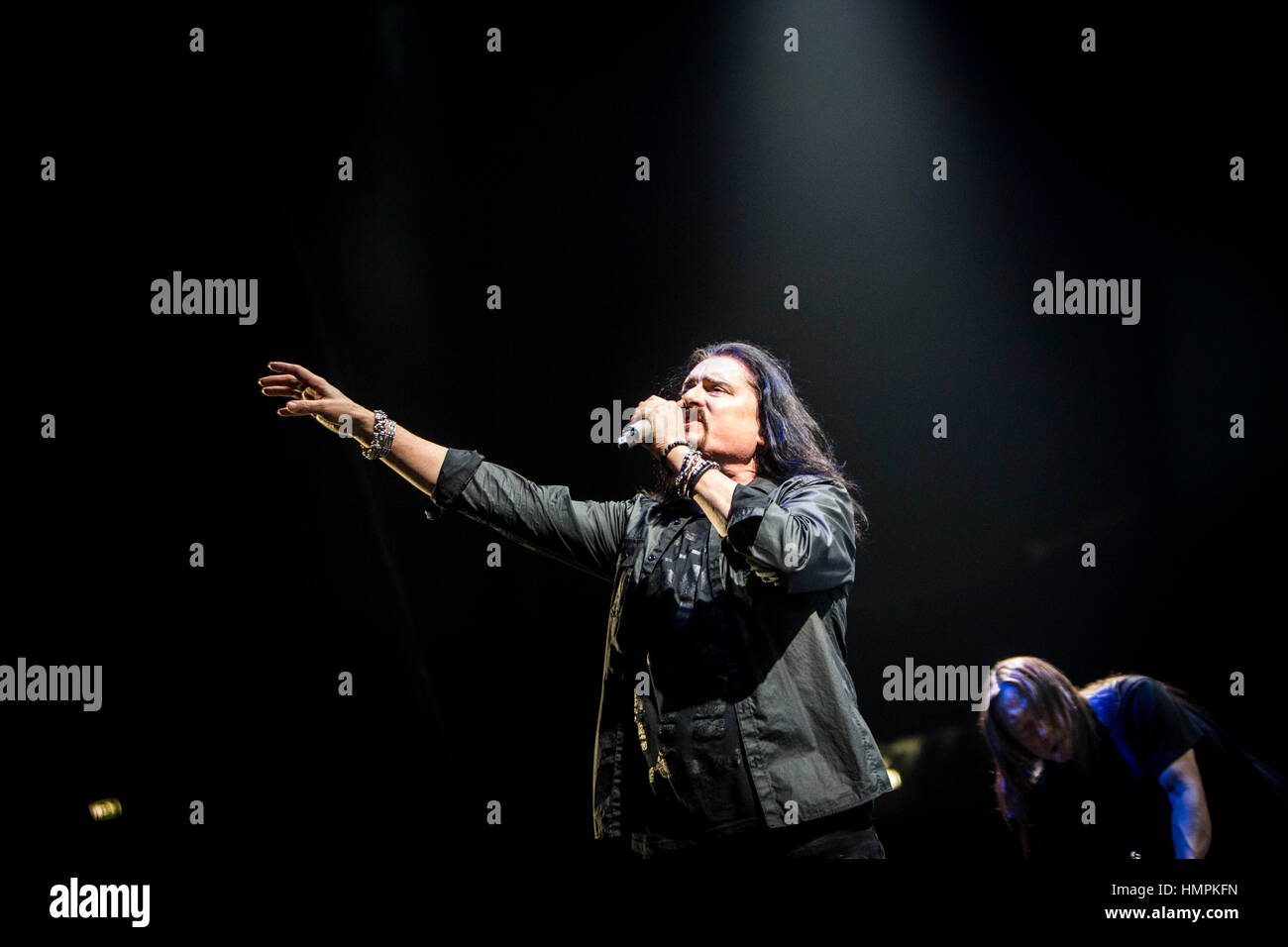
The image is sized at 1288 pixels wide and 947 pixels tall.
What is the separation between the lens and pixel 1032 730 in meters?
2.76

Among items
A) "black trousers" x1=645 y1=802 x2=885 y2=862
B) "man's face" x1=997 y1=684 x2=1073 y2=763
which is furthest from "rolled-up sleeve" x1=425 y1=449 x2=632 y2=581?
"man's face" x1=997 y1=684 x2=1073 y2=763

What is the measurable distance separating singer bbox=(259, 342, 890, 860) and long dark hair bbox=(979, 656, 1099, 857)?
3.58 feet

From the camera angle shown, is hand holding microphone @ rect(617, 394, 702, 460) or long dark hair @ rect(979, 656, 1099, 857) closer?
hand holding microphone @ rect(617, 394, 702, 460)

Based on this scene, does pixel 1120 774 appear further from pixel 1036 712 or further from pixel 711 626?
pixel 711 626

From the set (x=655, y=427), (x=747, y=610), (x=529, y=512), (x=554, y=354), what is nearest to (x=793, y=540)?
(x=747, y=610)

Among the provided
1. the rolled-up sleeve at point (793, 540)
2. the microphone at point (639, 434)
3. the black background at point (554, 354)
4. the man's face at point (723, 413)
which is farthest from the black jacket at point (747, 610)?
the black background at point (554, 354)

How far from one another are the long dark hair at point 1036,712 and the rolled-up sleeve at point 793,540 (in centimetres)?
126

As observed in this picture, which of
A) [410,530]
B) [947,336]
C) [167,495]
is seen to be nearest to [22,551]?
[167,495]

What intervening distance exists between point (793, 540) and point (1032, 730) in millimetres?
1532

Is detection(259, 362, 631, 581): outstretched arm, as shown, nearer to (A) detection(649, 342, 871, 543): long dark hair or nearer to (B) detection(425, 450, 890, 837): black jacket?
(B) detection(425, 450, 890, 837): black jacket

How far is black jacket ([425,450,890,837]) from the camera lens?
1.67 m

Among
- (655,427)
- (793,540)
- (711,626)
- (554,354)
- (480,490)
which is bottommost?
(711,626)
